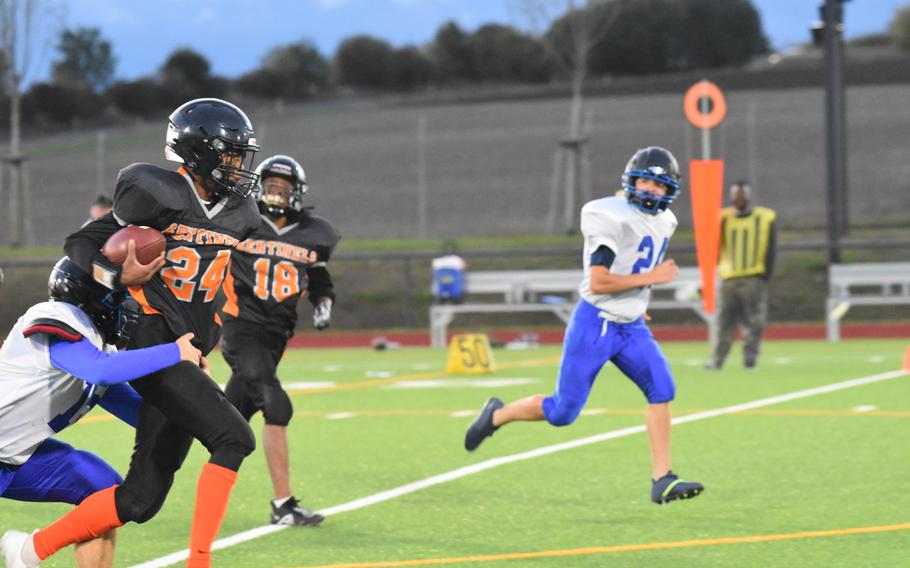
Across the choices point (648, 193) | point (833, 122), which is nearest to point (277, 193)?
point (648, 193)

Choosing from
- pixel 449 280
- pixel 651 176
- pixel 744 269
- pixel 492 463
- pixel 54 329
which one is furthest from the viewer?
pixel 449 280

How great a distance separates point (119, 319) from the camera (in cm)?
542

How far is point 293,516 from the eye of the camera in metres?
7.30

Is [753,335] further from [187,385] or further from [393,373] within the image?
[187,385]

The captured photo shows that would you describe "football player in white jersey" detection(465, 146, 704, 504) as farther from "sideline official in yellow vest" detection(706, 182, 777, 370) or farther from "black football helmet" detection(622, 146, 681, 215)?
"sideline official in yellow vest" detection(706, 182, 777, 370)

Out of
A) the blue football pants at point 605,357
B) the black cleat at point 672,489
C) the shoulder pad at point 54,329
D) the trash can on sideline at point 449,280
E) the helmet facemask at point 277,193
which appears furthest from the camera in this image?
the trash can on sideline at point 449,280

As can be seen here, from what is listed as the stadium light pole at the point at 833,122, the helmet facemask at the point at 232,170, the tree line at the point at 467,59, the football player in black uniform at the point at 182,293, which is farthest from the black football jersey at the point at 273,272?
the tree line at the point at 467,59

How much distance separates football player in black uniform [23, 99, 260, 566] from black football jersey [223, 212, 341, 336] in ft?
6.93

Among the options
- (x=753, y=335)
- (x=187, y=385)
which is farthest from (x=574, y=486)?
(x=753, y=335)

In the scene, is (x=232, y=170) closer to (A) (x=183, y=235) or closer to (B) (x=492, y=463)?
(A) (x=183, y=235)

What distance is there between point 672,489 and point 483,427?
77.4 inches

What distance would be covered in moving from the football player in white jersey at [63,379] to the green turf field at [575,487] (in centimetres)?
106

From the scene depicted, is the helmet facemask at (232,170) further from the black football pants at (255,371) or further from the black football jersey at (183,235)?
the black football pants at (255,371)

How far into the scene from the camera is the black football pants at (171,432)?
528cm
